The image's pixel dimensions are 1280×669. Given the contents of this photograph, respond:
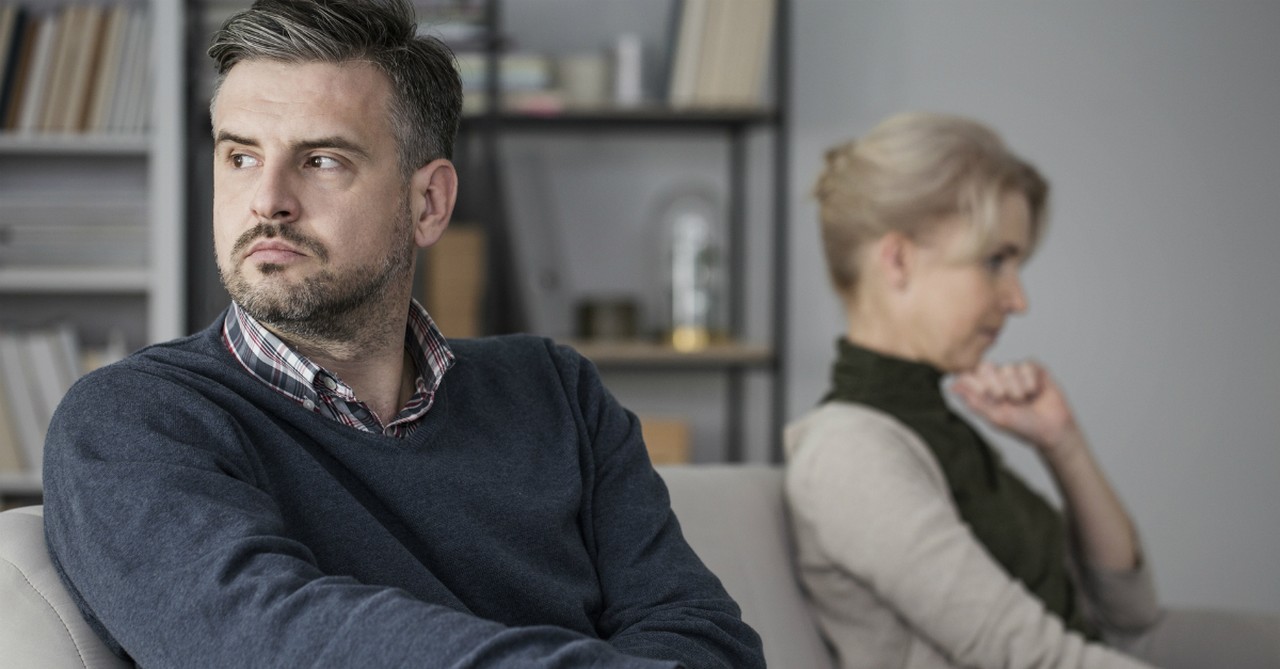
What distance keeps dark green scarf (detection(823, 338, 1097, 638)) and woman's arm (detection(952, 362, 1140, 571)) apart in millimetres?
84

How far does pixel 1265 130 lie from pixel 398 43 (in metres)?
2.80

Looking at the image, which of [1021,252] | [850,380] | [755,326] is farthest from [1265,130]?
[850,380]

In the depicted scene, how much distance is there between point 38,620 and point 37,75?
2527 mm

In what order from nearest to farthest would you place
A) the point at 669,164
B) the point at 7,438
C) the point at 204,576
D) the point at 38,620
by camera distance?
1. the point at 204,576
2. the point at 38,620
3. the point at 7,438
4. the point at 669,164

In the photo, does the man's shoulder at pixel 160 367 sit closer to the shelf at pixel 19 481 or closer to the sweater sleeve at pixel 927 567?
the sweater sleeve at pixel 927 567

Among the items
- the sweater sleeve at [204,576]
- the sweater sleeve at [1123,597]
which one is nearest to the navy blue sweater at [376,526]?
the sweater sleeve at [204,576]

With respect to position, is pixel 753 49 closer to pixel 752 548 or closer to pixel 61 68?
pixel 61 68

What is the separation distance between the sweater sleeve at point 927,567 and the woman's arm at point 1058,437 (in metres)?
0.32

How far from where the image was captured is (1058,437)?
1.84m

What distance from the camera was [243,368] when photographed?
3.49ft

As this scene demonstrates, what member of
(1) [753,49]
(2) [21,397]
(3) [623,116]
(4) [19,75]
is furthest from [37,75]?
(1) [753,49]

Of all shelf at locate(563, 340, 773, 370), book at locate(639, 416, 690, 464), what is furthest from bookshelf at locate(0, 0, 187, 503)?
book at locate(639, 416, 690, 464)

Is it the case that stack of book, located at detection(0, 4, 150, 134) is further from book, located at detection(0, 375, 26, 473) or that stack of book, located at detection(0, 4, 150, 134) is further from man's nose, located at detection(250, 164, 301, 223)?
man's nose, located at detection(250, 164, 301, 223)

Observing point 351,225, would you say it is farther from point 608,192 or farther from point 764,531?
point 608,192
